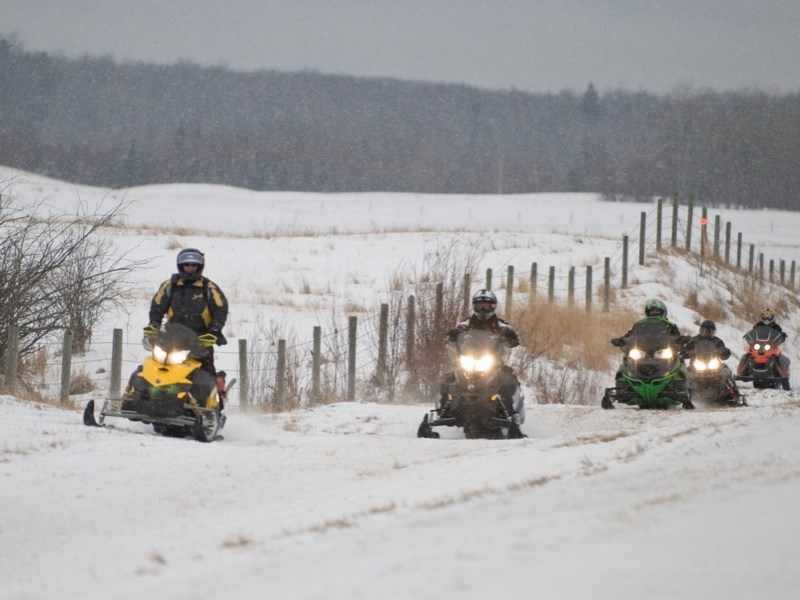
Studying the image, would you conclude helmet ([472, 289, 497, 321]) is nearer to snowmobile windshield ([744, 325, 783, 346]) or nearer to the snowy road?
the snowy road

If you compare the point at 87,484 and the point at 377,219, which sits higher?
the point at 377,219

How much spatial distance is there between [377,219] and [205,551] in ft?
216

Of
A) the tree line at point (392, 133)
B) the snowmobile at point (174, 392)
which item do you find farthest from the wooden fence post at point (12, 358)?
the tree line at point (392, 133)

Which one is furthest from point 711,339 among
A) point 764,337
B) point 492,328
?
point 492,328

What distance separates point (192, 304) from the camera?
1162 cm

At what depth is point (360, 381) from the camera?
63.3 feet

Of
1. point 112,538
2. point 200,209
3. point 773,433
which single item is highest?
point 200,209

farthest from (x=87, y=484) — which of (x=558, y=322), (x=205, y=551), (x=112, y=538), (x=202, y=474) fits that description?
(x=558, y=322)

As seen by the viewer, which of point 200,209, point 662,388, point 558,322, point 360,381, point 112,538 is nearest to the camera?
point 112,538

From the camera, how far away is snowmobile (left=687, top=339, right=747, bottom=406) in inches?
698

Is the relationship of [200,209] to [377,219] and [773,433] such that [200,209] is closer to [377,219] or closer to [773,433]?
[377,219]

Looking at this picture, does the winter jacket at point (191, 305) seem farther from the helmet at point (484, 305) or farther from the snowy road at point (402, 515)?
the helmet at point (484, 305)

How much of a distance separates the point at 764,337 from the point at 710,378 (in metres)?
4.79

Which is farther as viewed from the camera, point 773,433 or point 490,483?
point 773,433
